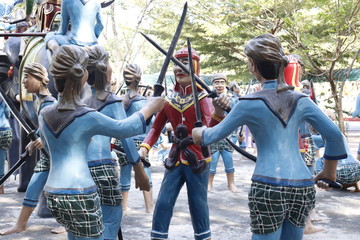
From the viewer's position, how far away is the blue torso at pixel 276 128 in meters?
2.99

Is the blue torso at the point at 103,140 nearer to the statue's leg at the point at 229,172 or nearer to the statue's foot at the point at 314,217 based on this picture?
the statue's foot at the point at 314,217

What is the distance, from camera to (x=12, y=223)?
5.66 m

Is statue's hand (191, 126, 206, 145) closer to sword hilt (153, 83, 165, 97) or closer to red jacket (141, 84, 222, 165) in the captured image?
sword hilt (153, 83, 165, 97)

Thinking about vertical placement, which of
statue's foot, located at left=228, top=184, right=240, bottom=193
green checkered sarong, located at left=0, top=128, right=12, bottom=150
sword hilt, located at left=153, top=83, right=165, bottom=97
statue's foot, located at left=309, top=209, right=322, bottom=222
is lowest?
statue's foot, located at left=228, top=184, right=240, bottom=193

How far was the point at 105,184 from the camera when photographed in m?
3.94

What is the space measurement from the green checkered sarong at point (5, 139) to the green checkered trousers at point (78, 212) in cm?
482

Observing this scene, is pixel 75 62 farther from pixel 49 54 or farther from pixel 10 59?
pixel 10 59

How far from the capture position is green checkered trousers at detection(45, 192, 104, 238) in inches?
119

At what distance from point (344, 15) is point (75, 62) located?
402 inches

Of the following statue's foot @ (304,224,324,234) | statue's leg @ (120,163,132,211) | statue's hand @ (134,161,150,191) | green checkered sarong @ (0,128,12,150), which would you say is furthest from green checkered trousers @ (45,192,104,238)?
green checkered sarong @ (0,128,12,150)

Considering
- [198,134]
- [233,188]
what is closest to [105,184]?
[198,134]

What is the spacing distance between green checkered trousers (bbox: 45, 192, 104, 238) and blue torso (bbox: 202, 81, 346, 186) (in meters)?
0.96

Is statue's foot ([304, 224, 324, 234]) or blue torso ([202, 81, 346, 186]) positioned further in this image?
statue's foot ([304, 224, 324, 234])

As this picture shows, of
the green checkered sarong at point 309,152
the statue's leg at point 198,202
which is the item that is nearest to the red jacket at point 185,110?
the statue's leg at point 198,202
